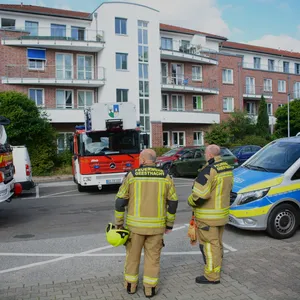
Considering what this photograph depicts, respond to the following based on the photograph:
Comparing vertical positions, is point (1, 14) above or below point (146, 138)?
above

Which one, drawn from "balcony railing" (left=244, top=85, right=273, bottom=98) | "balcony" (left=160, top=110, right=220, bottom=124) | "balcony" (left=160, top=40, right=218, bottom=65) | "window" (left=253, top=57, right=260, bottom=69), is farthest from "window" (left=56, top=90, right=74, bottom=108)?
"window" (left=253, top=57, right=260, bottom=69)

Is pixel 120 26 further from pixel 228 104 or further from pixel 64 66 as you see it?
pixel 228 104

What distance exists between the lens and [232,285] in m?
4.72

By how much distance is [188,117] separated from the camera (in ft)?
112

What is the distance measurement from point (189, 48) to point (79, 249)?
33.4 m

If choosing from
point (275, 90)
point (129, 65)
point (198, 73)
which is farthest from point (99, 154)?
point (275, 90)

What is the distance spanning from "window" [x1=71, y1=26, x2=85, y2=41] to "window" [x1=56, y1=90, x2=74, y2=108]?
5018 mm

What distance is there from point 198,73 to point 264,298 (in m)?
34.6

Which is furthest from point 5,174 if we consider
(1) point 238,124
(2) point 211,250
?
(1) point 238,124

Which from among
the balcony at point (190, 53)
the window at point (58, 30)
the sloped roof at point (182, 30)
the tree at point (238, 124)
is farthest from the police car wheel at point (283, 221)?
the sloped roof at point (182, 30)

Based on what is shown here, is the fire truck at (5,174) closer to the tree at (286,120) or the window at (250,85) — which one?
the tree at (286,120)

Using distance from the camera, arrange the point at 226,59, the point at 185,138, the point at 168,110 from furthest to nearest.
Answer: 1. the point at 226,59
2. the point at 185,138
3. the point at 168,110

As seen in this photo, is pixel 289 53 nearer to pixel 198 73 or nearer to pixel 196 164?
pixel 198 73

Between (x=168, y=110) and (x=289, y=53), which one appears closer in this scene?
(x=168, y=110)
